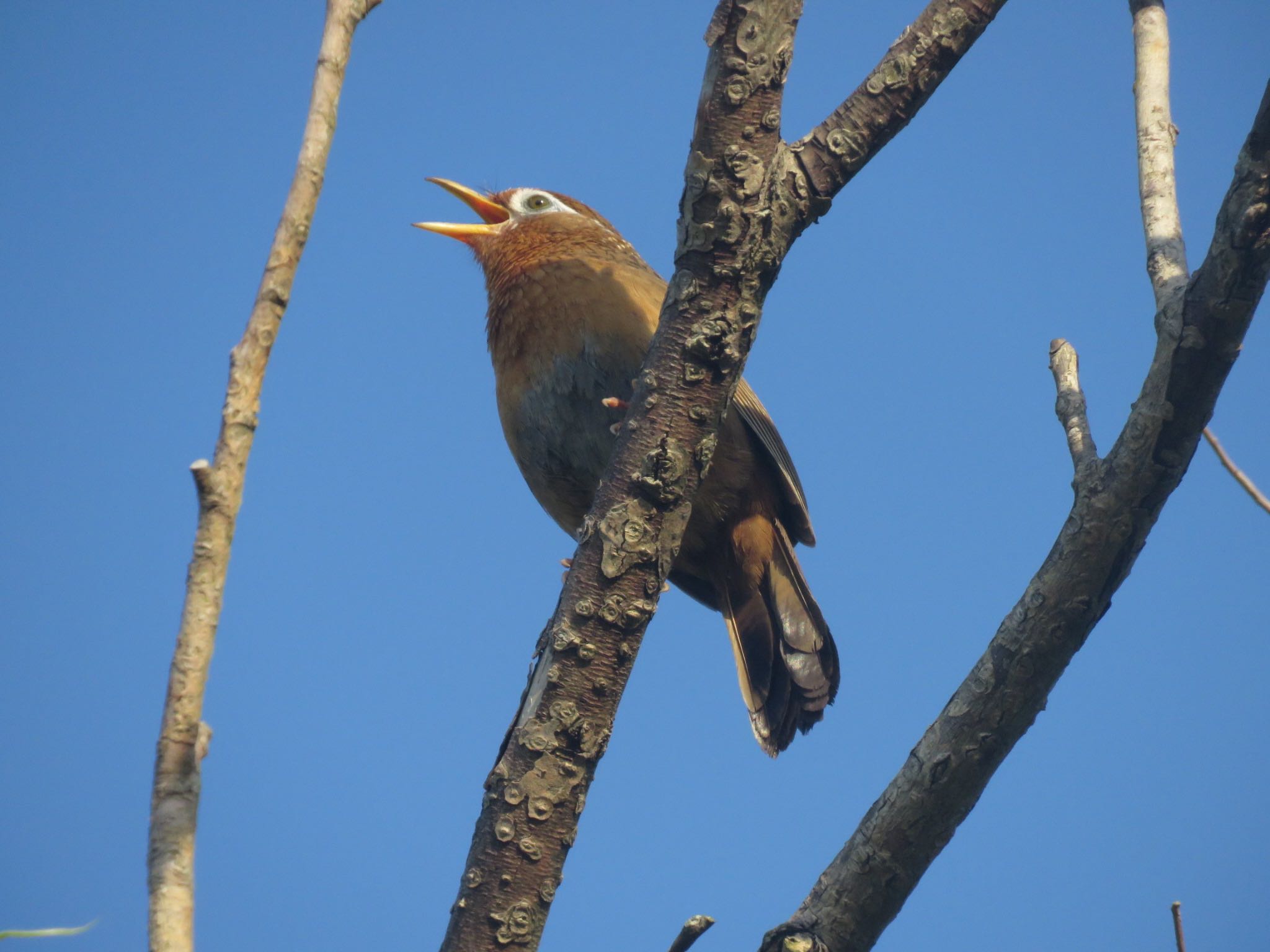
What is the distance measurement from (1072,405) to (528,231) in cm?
298

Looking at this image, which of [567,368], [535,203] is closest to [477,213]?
[535,203]

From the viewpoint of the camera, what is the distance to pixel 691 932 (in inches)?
101

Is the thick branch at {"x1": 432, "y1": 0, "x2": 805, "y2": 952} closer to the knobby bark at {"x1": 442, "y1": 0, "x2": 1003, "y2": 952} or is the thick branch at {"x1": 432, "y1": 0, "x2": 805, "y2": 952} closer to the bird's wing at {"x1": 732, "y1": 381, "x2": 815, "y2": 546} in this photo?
the knobby bark at {"x1": 442, "y1": 0, "x2": 1003, "y2": 952}

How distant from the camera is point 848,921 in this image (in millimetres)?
2912

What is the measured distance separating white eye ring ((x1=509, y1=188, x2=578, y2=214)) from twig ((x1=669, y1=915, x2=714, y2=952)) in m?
→ 4.06

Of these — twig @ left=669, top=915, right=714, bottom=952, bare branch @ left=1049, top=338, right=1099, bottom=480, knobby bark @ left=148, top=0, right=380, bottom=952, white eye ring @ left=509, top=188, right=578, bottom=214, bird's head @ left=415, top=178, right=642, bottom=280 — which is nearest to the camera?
knobby bark @ left=148, top=0, right=380, bottom=952

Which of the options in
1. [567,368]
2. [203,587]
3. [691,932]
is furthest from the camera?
[567,368]

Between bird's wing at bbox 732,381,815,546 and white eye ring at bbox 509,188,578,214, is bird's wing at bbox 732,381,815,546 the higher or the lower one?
the lower one

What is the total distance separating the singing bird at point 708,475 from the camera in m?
4.67

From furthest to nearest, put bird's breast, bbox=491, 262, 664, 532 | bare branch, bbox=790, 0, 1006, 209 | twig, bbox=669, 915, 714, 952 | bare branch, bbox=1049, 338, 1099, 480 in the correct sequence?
1. bird's breast, bbox=491, 262, 664, 532
2. bare branch, bbox=1049, 338, 1099, 480
3. bare branch, bbox=790, 0, 1006, 209
4. twig, bbox=669, 915, 714, 952

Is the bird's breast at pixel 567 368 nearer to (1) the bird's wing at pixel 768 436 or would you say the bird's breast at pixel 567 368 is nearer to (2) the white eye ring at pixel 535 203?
(1) the bird's wing at pixel 768 436

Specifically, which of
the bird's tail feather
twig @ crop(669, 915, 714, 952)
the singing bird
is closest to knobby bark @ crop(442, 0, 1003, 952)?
twig @ crop(669, 915, 714, 952)

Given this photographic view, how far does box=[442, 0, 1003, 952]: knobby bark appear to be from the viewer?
8.82 ft

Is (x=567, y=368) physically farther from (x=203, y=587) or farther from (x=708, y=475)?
(x=203, y=587)
